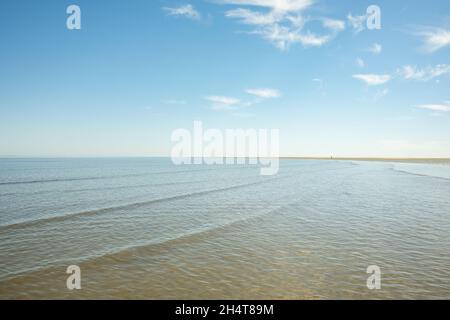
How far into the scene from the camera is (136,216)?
17547 mm

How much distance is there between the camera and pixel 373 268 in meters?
9.02

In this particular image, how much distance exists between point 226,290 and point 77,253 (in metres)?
6.78

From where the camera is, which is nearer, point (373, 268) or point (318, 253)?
point (373, 268)

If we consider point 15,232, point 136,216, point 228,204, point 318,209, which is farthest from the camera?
point 228,204

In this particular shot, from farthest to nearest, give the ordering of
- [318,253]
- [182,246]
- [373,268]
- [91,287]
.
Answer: [182,246] → [318,253] → [373,268] → [91,287]

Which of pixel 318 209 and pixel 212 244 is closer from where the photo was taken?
pixel 212 244

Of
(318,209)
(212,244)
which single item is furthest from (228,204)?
(212,244)

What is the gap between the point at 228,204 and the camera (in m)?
22.2

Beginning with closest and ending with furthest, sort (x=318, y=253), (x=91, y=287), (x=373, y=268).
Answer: (x=91, y=287), (x=373, y=268), (x=318, y=253)

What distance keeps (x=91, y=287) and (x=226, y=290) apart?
4.02 metres

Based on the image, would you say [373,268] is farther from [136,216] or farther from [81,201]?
[81,201]

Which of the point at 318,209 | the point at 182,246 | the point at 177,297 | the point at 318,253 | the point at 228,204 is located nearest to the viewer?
the point at 177,297

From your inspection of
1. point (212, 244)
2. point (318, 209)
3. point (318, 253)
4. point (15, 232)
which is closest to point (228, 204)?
point (318, 209)

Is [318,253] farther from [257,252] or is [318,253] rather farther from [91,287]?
[91,287]
